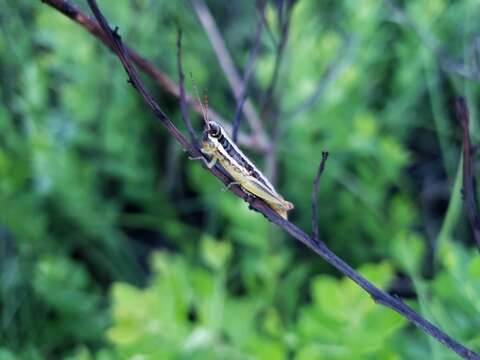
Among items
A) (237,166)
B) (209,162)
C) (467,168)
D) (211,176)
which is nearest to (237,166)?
(237,166)

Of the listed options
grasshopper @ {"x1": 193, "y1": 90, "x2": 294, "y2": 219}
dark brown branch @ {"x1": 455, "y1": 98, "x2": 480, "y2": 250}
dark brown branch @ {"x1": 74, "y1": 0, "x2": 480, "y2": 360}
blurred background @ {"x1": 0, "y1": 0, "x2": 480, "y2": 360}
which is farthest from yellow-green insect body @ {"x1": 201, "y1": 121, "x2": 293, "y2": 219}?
blurred background @ {"x1": 0, "y1": 0, "x2": 480, "y2": 360}

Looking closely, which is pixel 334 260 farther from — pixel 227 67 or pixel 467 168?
pixel 227 67

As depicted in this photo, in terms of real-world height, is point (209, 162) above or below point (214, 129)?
below

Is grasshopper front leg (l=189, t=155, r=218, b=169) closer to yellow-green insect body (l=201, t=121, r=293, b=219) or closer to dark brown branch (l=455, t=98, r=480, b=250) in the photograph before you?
yellow-green insect body (l=201, t=121, r=293, b=219)

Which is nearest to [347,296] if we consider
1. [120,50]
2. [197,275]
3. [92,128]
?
[197,275]

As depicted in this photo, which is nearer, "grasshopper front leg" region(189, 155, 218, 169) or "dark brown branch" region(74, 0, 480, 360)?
"dark brown branch" region(74, 0, 480, 360)

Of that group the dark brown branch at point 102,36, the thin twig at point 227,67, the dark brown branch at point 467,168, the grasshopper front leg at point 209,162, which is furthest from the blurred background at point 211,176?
the dark brown branch at point 467,168
